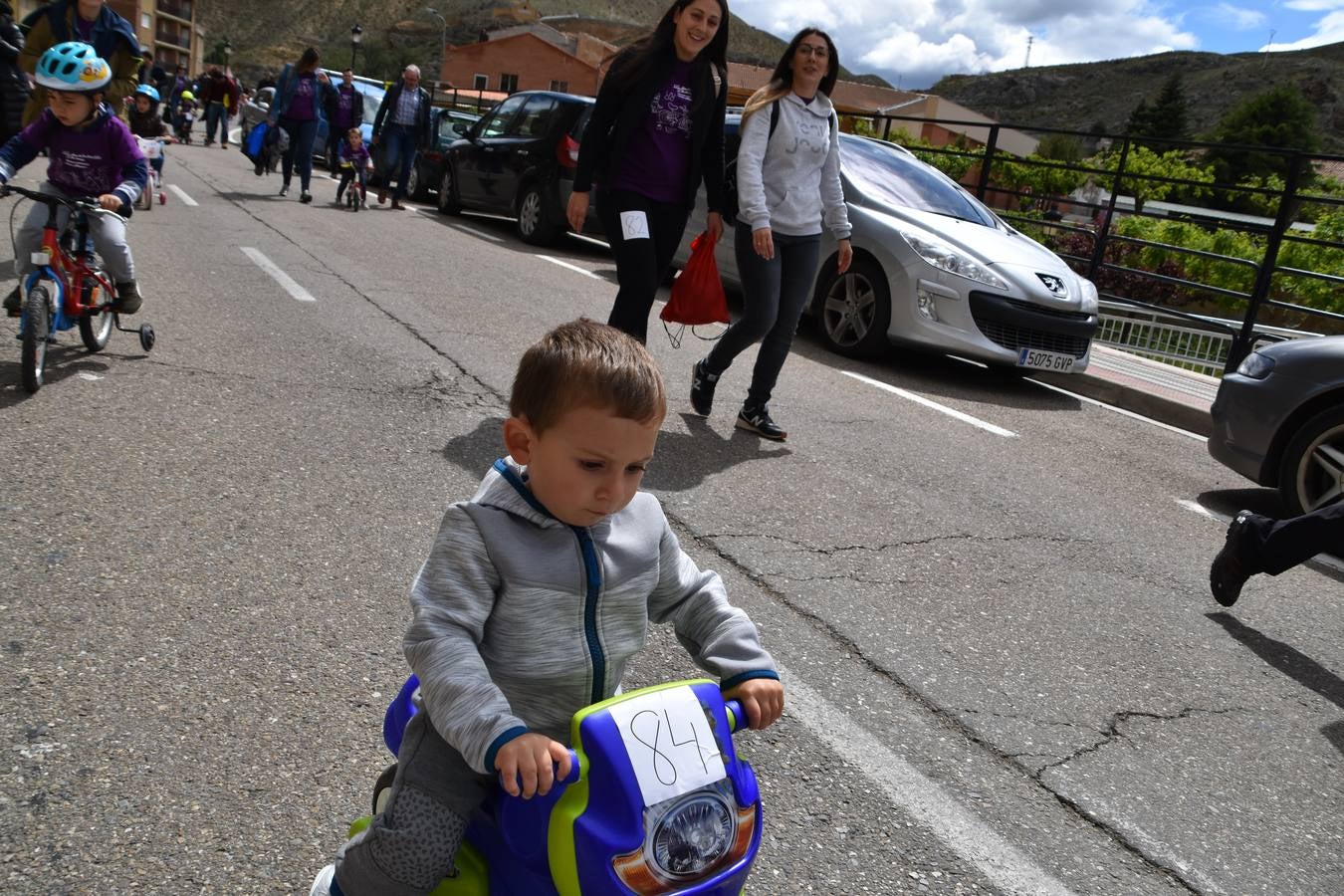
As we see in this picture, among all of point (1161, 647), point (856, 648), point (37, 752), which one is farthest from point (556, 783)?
point (1161, 647)

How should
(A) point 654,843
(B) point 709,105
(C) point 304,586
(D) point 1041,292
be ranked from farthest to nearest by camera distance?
(D) point 1041,292, (B) point 709,105, (C) point 304,586, (A) point 654,843

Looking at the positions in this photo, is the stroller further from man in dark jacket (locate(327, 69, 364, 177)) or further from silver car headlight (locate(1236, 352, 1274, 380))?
silver car headlight (locate(1236, 352, 1274, 380))

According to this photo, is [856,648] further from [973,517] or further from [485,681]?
[485,681]

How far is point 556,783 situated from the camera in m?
1.49

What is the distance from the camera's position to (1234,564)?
4.29 metres

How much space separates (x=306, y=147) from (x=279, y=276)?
6.48 metres

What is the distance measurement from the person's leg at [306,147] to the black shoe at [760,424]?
10.6 m

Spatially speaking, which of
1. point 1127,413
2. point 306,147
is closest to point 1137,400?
point 1127,413

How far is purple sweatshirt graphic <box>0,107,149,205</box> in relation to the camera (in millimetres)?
5531

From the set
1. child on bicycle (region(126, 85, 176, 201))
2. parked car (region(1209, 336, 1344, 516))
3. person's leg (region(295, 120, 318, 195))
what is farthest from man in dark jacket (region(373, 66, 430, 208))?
parked car (region(1209, 336, 1344, 516))

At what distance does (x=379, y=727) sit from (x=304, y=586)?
2.85 ft

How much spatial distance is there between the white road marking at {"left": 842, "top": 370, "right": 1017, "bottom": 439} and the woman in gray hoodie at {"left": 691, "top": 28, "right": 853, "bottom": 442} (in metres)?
1.72

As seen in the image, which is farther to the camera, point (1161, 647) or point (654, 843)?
point (1161, 647)

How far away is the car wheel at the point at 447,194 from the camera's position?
15.4 m
